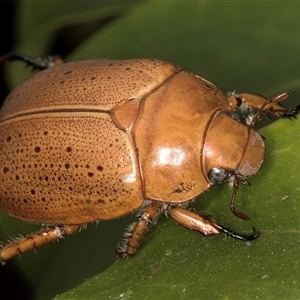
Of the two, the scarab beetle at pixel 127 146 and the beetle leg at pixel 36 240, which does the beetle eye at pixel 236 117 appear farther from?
the beetle leg at pixel 36 240

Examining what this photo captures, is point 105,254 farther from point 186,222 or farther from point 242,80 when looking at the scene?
point 242,80

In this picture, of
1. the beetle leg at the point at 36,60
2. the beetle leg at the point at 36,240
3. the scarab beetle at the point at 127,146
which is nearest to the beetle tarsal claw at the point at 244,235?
the scarab beetle at the point at 127,146

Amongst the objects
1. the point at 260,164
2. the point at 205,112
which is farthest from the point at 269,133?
the point at 205,112

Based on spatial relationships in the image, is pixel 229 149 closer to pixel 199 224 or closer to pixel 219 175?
pixel 219 175

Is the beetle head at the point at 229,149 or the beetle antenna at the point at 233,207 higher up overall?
the beetle head at the point at 229,149

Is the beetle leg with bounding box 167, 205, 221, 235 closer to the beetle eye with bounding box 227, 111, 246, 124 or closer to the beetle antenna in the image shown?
the beetle antenna

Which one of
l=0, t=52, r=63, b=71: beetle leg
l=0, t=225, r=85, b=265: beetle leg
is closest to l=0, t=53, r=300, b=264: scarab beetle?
l=0, t=225, r=85, b=265: beetle leg
